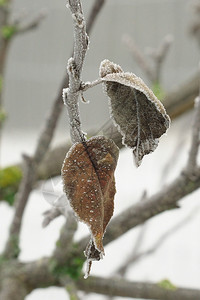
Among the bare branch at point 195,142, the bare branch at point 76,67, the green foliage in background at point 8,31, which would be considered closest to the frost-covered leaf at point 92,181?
the bare branch at point 76,67

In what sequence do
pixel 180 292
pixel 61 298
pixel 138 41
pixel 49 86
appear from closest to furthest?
pixel 180 292 → pixel 61 298 → pixel 138 41 → pixel 49 86

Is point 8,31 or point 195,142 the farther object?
point 8,31

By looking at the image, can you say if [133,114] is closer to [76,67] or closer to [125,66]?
[76,67]

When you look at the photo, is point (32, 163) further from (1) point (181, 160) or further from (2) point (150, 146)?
(1) point (181, 160)

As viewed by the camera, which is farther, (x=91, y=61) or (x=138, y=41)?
(x=138, y=41)

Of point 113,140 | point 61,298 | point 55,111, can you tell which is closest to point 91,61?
point 61,298

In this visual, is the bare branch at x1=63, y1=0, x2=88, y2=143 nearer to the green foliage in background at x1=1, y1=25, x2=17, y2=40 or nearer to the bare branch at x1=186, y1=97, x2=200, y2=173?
the bare branch at x1=186, y1=97, x2=200, y2=173

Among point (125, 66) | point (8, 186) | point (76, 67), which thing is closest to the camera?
point (76, 67)

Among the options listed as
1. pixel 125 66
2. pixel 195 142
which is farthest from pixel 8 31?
pixel 125 66
